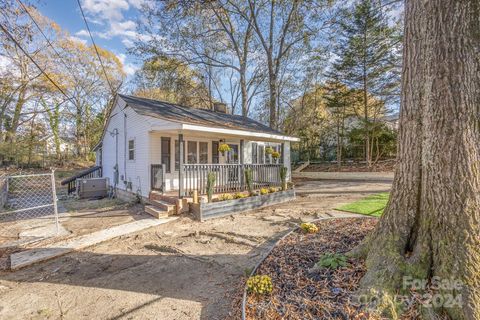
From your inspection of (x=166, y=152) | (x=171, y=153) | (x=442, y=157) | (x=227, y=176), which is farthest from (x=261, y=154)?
(x=442, y=157)

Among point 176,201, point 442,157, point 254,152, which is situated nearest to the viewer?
point 442,157

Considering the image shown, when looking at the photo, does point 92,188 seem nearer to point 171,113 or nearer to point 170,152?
point 170,152

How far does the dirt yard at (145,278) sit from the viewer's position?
2760mm

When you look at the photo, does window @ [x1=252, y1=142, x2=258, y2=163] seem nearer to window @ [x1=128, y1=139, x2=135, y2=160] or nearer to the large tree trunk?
window @ [x1=128, y1=139, x2=135, y2=160]

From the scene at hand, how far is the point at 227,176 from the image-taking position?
867cm

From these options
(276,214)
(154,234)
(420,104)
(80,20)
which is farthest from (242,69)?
(420,104)

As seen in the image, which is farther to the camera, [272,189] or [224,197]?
[272,189]

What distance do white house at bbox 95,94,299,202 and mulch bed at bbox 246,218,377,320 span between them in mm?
4486

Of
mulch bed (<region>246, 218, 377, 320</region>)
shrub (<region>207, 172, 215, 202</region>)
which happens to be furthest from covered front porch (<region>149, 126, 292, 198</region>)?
mulch bed (<region>246, 218, 377, 320</region>)

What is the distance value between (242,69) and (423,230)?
17398mm

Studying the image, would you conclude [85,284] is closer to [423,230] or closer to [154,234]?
[154,234]

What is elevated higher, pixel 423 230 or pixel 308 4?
A: pixel 308 4

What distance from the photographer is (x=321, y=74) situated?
19.1 meters

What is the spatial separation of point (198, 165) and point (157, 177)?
5.08ft
